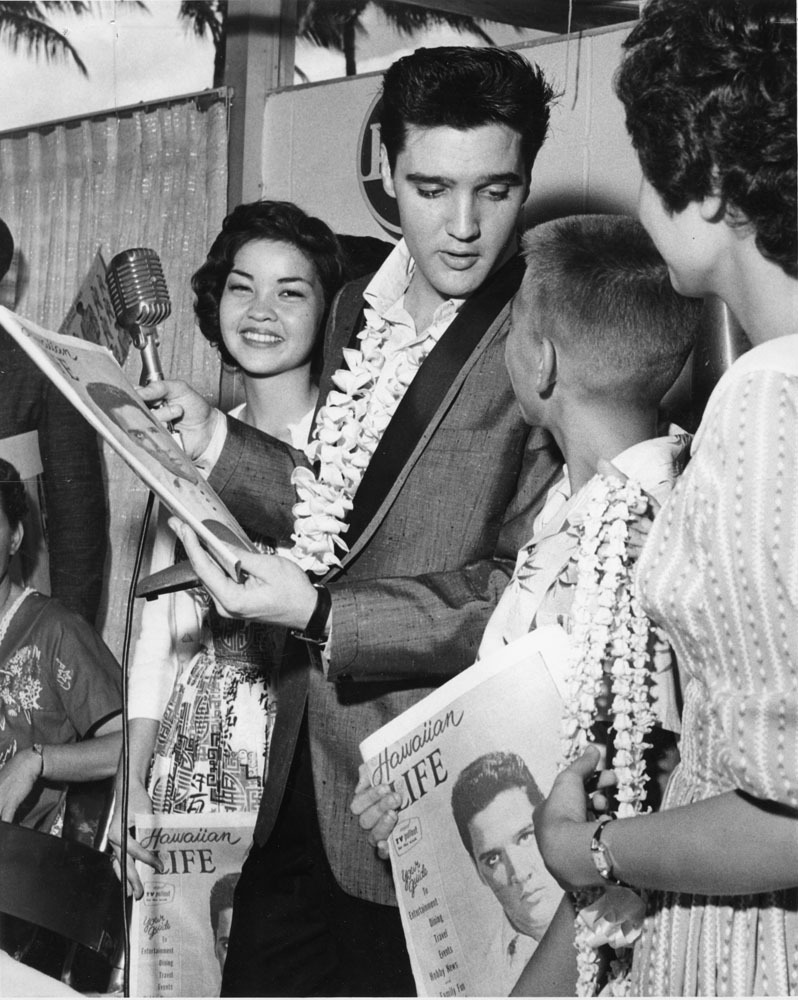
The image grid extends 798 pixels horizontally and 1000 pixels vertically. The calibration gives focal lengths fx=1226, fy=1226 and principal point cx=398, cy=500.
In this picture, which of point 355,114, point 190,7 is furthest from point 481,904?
point 190,7

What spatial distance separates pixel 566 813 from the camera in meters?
1.06

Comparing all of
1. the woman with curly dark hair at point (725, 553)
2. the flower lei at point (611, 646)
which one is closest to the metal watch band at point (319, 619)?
the flower lei at point (611, 646)

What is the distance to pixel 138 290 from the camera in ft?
5.09

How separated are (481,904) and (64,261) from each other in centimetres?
124

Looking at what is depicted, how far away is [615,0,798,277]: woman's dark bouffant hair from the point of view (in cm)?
97

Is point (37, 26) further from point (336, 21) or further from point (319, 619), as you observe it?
point (319, 619)

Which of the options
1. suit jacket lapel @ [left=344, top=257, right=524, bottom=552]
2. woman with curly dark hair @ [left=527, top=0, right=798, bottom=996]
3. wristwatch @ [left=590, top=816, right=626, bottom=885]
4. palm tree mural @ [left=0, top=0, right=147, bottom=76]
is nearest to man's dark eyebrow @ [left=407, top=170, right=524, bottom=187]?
suit jacket lapel @ [left=344, top=257, right=524, bottom=552]

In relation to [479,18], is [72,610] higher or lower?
lower

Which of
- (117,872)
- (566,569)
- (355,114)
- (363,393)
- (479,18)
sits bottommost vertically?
(117,872)

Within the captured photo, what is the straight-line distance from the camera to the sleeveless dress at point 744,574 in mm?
826

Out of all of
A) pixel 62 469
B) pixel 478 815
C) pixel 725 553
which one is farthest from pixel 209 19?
pixel 725 553

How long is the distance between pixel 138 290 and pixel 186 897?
925mm

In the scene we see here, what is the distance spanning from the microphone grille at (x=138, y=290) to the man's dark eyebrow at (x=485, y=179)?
14.3 inches

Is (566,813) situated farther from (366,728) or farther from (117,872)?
(117,872)
